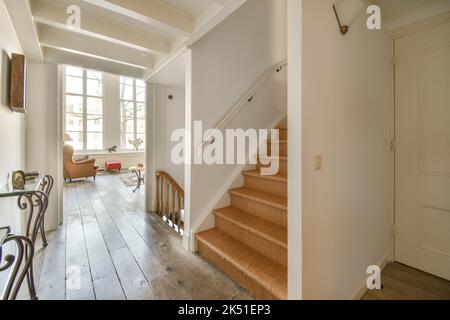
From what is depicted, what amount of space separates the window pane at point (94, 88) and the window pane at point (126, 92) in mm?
682

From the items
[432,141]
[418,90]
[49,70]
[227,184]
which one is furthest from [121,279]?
[418,90]

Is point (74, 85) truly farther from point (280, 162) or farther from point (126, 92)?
point (280, 162)

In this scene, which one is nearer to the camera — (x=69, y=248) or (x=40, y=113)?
(x=69, y=248)

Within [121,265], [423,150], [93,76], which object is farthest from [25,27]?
[93,76]

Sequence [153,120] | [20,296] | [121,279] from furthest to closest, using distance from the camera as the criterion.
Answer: [153,120]
[121,279]
[20,296]

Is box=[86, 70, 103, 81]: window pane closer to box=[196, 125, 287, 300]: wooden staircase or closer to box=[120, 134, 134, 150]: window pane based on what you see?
box=[120, 134, 134, 150]: window pane

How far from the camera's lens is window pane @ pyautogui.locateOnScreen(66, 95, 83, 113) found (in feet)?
22.9

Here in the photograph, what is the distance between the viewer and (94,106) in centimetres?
744

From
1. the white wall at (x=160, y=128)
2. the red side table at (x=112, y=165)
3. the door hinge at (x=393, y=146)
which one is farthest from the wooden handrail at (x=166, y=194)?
the red side table at (x=112, y=165)

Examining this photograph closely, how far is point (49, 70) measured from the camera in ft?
8.82

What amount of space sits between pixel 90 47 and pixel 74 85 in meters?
5.79

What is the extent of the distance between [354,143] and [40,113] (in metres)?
3.50

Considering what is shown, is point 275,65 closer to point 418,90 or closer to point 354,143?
point 418,90

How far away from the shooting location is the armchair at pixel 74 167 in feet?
18.3
